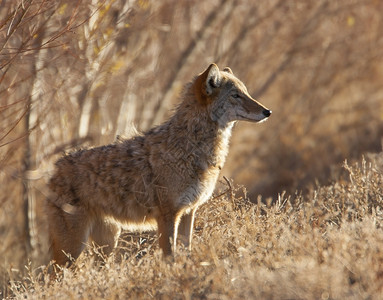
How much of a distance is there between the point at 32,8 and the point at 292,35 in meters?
10.6

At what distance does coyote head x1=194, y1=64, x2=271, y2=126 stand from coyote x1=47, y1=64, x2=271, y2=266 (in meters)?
0.01

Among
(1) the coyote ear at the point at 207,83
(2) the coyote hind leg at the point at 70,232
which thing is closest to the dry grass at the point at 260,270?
(2) the coyote hind leg at the point at 70,232

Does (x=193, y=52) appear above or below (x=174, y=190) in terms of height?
above

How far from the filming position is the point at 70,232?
7.34m

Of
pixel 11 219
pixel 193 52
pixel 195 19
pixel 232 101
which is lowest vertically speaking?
pixel 11 219

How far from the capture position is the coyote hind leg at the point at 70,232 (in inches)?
289

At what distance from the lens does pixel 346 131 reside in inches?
693

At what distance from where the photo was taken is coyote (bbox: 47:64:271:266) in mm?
7125

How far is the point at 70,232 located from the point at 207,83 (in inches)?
84.5

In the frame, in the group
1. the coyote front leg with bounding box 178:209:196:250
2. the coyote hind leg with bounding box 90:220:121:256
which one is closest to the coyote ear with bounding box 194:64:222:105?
the coyote front leg with bounding box 178:209:196:250

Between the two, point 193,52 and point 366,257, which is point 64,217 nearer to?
point 366,257

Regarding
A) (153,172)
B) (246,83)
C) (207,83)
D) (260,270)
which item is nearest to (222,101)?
(207,83)

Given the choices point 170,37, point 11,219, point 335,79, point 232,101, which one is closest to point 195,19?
point 170,37

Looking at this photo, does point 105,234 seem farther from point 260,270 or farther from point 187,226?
point 260,270
